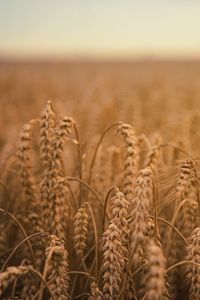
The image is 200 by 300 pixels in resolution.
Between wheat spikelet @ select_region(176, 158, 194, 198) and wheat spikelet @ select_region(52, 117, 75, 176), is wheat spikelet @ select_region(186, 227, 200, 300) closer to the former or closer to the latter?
wheat spikelet @ select_region(176, 158, 194, 198)

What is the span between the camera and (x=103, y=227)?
1.80m

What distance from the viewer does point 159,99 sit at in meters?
5.82

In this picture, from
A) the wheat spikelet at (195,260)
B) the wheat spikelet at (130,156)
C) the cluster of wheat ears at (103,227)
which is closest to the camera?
the cluster of wheat ears at (103,227)

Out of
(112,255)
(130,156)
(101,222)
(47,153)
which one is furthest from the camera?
(101,222)

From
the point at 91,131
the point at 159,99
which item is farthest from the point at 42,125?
the point at 159,99

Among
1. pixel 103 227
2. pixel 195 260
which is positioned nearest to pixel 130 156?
pixel 103 227

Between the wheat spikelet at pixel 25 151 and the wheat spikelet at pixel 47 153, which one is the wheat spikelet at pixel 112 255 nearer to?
the wheat spikelet at pixel 47 153

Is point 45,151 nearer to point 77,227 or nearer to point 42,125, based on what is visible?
point 42,125

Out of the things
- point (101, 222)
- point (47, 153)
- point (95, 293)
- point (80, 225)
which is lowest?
point (95, 293)

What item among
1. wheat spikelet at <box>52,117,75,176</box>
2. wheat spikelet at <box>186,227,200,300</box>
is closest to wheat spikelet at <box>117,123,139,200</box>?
wheat spikelet at <box>52,117,75,176</box>

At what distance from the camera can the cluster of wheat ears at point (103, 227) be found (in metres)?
1.43

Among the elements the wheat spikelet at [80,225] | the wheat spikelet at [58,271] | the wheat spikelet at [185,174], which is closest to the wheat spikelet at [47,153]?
the wheat spikelet at [80,225]

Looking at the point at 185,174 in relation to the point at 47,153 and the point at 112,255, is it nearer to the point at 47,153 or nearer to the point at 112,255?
the point at 112,255

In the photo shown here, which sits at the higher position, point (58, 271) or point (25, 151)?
point (25, 151)
